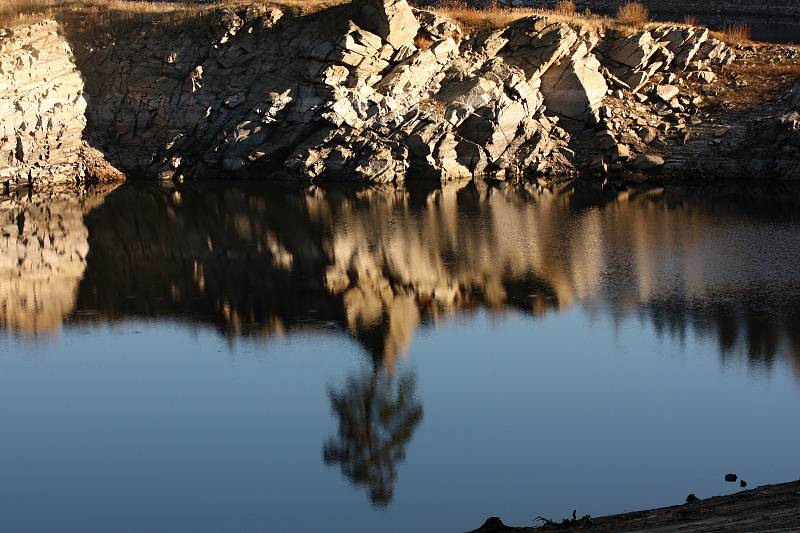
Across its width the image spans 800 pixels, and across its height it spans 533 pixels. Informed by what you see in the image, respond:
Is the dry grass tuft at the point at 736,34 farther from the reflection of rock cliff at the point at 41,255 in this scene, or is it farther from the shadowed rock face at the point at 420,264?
the reflection of rock cliff at the point at 41,255

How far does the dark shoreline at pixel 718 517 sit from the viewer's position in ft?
35.2

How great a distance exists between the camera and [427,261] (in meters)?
28.7

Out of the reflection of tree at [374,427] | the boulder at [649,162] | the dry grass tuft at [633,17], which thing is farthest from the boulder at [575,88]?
the reflection of tree at [374,427]

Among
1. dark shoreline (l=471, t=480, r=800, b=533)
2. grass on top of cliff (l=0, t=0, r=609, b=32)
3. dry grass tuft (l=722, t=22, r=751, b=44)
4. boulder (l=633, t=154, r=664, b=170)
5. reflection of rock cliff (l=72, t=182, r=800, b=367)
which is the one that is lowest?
dark shoreline (l=471, t=480, r=800, b=533)

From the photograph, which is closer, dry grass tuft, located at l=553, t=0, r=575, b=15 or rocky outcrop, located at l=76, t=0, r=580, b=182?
rocky outcrop, located at l=76, t=0, r=580, b=182

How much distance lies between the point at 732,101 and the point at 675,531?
115 feet

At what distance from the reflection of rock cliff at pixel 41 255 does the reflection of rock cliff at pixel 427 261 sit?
2.30ft

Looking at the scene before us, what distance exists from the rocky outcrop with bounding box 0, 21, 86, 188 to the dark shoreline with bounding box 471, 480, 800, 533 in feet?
115

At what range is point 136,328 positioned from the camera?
74.3 ft

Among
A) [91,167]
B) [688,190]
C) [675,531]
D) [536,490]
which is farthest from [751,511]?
[91,167]

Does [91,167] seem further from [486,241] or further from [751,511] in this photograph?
[751,511]

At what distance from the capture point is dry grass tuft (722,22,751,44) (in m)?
46.8

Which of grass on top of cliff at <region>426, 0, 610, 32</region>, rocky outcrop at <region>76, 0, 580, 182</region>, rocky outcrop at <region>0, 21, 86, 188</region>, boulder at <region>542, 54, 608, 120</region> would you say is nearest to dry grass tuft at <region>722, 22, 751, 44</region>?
grass on top of cliff at <region>426, 0, 610, 32</region>

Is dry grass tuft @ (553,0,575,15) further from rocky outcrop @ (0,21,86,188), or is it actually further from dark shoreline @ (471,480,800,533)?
dark shoreline @ (471,480,800,533)
